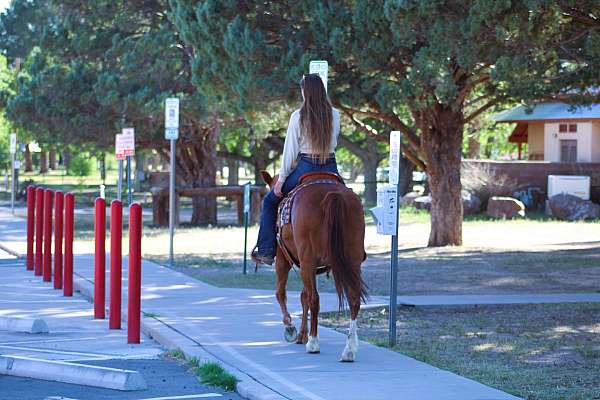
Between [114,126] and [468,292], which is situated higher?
[114,126]

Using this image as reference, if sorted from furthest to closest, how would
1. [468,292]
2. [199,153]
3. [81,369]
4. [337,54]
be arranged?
[199,153] < [337,54] < [468,292] < [81,369]

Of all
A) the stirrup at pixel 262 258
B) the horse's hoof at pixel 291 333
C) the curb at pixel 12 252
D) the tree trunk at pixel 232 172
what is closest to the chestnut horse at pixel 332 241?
the horse's hoof at pixel 291 333

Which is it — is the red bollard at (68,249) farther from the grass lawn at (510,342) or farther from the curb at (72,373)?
the curb at (72,373)

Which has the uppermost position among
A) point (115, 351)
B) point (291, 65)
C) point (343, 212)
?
point (291, 65)

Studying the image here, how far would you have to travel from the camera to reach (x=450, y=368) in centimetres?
999

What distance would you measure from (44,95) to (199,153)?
562cm

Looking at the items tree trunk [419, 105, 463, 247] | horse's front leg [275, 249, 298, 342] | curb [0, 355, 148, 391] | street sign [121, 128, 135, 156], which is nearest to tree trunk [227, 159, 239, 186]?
tree trunk [419, 105, 463, 247]

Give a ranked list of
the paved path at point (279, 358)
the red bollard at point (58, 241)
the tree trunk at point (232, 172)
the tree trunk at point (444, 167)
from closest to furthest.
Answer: the paved path at point (279, 358) < the red bollard at point (58, 241) < the tree trunk at point (444, 167) < the tree trunk at point (232, 172)

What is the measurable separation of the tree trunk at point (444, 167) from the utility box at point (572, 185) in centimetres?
1623

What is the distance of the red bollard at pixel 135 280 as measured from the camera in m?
11.6

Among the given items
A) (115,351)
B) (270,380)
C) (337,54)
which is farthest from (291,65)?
(270,380)

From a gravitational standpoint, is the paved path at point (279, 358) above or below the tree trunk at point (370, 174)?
below

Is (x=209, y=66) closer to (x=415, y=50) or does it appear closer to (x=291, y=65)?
(x=291, y=65)

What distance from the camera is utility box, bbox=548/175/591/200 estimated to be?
4215cm
